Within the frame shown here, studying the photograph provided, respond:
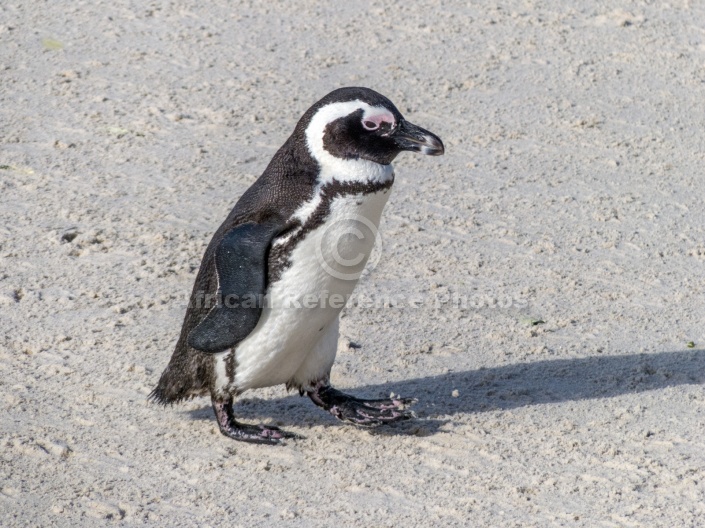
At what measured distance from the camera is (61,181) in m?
5.07

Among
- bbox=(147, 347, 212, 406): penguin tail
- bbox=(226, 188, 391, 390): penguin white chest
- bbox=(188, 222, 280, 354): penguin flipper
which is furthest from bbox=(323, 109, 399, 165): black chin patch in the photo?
→ bbox=(147, 347, 212, 406): penguin tail

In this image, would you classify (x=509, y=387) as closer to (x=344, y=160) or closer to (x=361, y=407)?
(x=361, y=407)

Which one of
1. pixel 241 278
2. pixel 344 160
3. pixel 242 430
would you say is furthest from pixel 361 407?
pixel 344 160

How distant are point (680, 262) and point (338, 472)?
195cm

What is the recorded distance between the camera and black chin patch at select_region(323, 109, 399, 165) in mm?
3154

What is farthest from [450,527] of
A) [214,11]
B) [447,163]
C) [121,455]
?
[214,11]

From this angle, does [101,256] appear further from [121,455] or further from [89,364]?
[121,455]

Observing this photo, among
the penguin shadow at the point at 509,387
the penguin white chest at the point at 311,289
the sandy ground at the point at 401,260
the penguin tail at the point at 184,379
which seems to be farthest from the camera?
the penguin shadow at the point at 509,387

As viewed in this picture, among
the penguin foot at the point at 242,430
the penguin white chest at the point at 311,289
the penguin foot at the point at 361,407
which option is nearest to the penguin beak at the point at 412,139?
the penguin white chest at the point at 311,289

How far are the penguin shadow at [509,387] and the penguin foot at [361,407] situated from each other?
0.09m

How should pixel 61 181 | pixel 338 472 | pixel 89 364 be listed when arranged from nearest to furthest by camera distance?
1. pixel 338 472
2. pixel 89 364
3. pixel 61 181

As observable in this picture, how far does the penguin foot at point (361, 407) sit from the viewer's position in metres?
3.50

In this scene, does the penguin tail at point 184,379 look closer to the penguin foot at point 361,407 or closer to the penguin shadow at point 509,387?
the penguin shadow at point 509,387

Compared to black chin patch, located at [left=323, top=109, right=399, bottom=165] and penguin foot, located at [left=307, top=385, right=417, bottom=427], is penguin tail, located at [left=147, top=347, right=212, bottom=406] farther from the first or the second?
black chin patch, located at [left=323, top=109, right=399, bottom=165]
